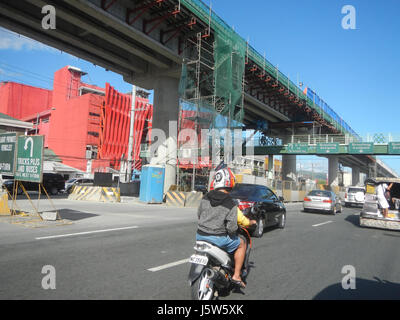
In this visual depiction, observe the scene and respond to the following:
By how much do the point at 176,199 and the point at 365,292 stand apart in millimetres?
16384

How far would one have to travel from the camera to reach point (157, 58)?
78.1ft

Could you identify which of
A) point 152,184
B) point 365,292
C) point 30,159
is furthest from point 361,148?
point 30,159

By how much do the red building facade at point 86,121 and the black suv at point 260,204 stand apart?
36398 millimetres

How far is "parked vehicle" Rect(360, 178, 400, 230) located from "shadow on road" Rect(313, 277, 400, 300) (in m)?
7.14

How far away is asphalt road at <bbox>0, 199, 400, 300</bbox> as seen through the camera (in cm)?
431

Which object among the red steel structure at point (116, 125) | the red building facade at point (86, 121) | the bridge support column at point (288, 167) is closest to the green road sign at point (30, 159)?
the red building facade at point (86, 121)

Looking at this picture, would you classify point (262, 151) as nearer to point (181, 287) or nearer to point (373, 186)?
point (373, 186)

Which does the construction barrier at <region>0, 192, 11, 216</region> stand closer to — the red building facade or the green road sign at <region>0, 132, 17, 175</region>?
the green road sign at <region>0, 132, 17, 175</region>

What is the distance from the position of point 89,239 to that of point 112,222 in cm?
341

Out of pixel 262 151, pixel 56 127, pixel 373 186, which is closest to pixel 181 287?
pixel 373 186

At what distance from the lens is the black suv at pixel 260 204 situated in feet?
29.3

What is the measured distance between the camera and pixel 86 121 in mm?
53719

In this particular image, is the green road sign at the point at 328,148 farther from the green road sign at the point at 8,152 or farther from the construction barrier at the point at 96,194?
the green road sign at the point at 8,152

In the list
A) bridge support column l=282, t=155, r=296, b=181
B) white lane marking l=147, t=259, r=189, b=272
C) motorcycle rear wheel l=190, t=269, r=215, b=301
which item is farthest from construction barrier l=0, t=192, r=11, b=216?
bridge support column l=282, t=155, r=296, b=181
